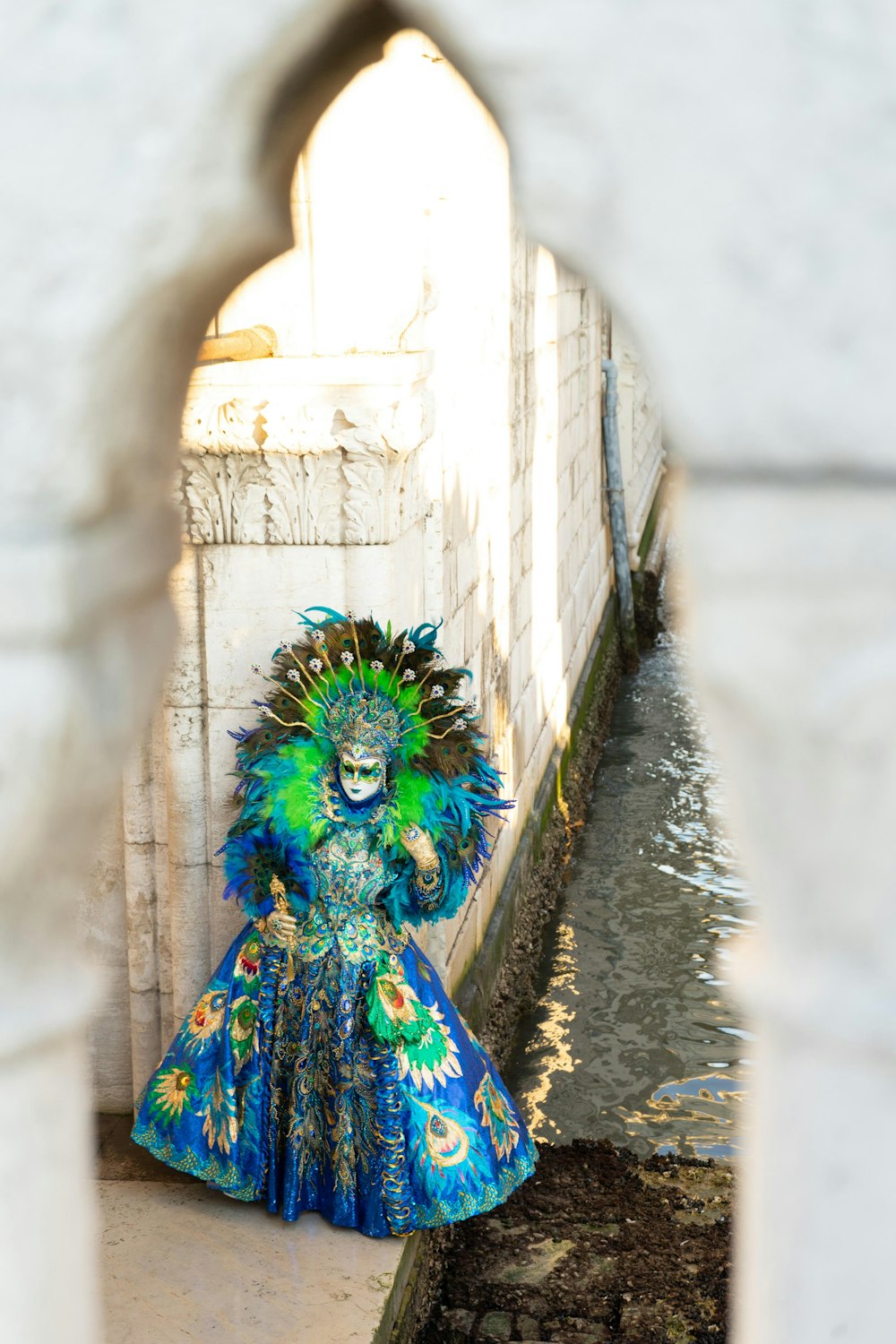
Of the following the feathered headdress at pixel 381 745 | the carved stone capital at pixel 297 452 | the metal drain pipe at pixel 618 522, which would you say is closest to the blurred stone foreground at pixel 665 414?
the feathered headdress at pixel 381 745

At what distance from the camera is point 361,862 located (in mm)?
3824

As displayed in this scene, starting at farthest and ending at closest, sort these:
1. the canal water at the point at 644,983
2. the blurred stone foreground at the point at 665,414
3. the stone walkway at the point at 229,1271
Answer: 1. the canal water at the point at 644,983
2. the stone walkway at the point at 229,1271
3. the blurred stone foreground at the point at 665,414

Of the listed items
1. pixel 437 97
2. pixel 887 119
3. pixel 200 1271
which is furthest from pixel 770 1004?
pixel 437 97

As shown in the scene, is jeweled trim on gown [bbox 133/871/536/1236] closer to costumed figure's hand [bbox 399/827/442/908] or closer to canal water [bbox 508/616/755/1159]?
costumed figure's hand [bbox 399/827/442/908]

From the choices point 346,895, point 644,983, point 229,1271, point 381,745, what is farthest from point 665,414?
point 644,983

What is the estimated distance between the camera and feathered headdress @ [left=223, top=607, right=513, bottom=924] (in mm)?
3781

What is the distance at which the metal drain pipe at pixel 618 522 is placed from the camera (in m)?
11.9

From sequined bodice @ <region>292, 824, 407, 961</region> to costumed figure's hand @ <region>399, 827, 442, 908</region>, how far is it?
0.08 metres

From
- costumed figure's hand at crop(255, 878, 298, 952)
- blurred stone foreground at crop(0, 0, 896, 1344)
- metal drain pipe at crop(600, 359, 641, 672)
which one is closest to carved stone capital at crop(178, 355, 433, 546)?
costumed figure's hand at crop(255, 878, 298, 952)

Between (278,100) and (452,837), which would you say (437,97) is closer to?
(452,837)

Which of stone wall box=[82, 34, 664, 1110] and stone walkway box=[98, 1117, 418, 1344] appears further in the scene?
stone wall box=[82, 34, 664, 1110]

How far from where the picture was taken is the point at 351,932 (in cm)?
→ 384

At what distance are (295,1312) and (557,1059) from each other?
7.54 ft

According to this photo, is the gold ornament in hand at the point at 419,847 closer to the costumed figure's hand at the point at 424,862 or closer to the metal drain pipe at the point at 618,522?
the costumed figure's hand at the point at 424,862
